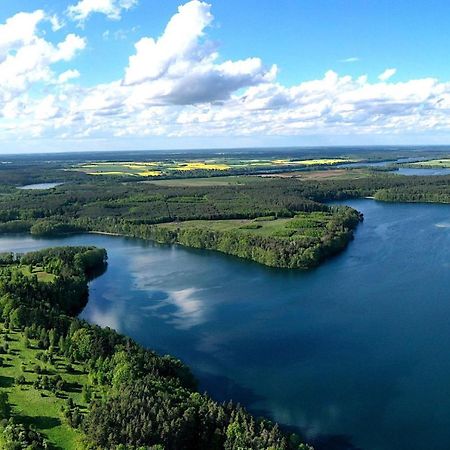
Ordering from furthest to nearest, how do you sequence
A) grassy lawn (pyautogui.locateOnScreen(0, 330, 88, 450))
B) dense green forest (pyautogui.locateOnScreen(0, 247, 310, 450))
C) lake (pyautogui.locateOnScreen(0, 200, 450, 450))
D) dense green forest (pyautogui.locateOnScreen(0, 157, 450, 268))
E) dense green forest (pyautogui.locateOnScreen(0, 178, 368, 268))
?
1. dense green forest (pyautogui.locateOnScreen(0, 157, 450, 268))
2. dense green forest (pyautogui.locateOnScreen(0, 178, 368, 268))
3. lake (pyautogui.locateOnScreen(0, 200, 450, 450))
4. grassy lawn (pyautogui.locateOnScreen(0, 330, 88, 450))
5. dense green forest (pyautogui.locateOnScreen(0, 247, 310, 450))

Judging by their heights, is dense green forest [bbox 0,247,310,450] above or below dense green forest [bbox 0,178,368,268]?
below

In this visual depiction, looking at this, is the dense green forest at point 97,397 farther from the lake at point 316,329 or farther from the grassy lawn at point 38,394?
the lake at point 316,329

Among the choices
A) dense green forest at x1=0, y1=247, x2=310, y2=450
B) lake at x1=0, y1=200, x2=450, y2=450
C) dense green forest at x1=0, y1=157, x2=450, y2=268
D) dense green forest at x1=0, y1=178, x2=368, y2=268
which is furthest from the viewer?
dense green forest at x1=0, y1=157, x2=450, y2=268

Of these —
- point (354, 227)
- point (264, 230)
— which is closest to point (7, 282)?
point (264, 230)

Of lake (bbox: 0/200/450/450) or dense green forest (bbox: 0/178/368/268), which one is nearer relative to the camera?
Answer: lake (bbox: 0/200/450/450)

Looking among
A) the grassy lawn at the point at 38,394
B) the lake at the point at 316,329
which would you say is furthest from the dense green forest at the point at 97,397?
the lake at the point at 316,329

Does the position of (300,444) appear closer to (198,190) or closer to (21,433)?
(21,433)

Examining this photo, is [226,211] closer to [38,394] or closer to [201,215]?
[201,215]

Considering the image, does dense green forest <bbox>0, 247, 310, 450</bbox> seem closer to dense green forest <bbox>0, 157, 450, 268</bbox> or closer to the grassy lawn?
the grassy lawn

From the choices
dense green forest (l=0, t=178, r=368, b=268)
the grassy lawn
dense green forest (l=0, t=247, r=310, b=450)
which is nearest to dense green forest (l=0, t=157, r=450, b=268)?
dense green forest (l=0, t=178, r=368, b=268)
